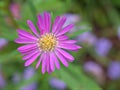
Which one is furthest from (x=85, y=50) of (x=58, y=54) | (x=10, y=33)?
(x=58, y=54)

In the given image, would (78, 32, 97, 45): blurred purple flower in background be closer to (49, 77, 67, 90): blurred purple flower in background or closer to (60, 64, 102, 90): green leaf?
(49, 77, 67, 90): blurred purple flower in background

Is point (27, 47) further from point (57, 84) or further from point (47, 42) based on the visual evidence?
point (57, 84)

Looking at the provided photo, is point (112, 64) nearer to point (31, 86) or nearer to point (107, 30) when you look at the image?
point (107, 30)

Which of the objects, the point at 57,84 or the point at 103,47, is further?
the point at 103,47

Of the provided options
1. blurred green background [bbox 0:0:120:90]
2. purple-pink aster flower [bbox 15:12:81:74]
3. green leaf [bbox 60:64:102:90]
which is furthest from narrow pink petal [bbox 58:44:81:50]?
blurred green background [bbox 0:0:120:90]

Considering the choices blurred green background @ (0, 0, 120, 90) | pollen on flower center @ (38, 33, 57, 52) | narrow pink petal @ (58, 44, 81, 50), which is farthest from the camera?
blurred green background @ (0, 0, 120, 90)

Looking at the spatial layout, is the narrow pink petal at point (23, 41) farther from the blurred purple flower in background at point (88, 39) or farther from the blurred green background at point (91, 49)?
the blurred purple flower in background at point (88, 39)

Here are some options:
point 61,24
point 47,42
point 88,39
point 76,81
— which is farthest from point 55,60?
point 88,39
